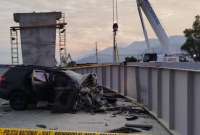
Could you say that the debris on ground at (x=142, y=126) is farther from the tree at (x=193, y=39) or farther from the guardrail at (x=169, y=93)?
the tree at (x=193, y=39)

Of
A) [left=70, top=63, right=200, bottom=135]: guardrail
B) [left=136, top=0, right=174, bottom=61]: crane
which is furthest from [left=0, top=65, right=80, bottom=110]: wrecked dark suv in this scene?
[left=136, top=0, right=174, bottom=61]: crane

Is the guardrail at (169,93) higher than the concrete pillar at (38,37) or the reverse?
the reverse

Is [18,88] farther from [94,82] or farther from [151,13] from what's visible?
[151,13]

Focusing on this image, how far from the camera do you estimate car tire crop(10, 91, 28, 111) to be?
64.1ft

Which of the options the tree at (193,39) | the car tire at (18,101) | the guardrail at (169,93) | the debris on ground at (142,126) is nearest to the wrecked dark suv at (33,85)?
the car tire at (18,101)

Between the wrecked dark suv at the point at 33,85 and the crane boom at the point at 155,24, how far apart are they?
47.3 meters

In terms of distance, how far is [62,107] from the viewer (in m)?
18.2

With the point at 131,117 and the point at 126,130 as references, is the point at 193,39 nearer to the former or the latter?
the point at 131,117

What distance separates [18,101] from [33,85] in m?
0.79

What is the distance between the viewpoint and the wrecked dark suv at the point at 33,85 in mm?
19031

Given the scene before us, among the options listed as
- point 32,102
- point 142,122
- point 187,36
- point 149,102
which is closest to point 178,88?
point 142,122

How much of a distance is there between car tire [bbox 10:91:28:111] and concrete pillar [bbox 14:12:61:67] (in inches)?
1336

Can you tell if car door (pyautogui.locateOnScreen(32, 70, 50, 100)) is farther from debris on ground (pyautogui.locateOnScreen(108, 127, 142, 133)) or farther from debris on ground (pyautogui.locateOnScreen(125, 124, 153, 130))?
debris on ground (pyautogui.locateOnScreen(108, 127, 142, 133))

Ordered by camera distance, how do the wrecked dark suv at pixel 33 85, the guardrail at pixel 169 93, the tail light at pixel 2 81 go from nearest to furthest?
the guardrail at pixel 169 93 < the wrecked dark suv at pixel 33 85 < the tail light at pixel 2 81
